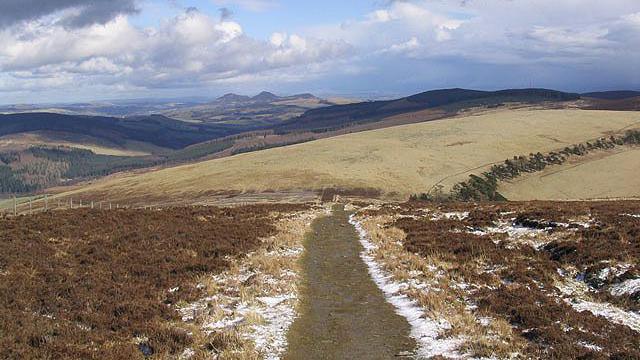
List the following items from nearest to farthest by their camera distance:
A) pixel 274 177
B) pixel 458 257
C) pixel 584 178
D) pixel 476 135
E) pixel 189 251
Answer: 1. pixel 458 257
2. pixel 189 251
3. pixel 584 178
4. pixel 274 177
5. pixel 476 135

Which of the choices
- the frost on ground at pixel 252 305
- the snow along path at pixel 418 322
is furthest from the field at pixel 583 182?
the frost on ground at pixel 252 305

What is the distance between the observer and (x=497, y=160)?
112562mm

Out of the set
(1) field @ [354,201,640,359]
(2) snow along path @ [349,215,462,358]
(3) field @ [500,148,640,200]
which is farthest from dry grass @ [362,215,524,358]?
(3) field @ [500,148,640,200]

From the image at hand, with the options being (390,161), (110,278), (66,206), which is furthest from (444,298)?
(390,161)

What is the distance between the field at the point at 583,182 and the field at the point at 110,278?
2699 inches

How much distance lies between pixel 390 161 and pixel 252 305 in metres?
98.2

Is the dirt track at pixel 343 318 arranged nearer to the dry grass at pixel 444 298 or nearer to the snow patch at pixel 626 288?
the dry grass at pixel 444 298

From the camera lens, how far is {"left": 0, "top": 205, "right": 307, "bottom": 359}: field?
14289 mm

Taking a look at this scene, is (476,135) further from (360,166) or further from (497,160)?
(360,166)

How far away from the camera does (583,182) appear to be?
311 ft

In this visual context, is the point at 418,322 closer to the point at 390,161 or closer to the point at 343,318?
the point at 343,318

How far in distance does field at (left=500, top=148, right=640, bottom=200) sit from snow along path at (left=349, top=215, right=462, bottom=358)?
241 feet

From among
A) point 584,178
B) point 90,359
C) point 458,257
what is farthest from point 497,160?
point 90,359

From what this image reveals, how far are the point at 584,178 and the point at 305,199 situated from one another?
5545 cm
